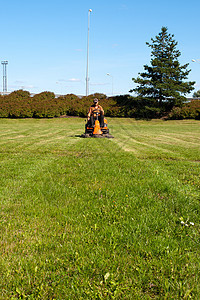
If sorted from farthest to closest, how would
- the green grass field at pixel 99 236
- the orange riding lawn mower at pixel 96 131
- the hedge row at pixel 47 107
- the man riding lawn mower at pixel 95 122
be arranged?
the hedge row at pixel 47 107 → the man riding lawn mower at pixel 95 122 → the orange riding lawn mower at pixel 96 131 → the green grass field at pixel 99 236

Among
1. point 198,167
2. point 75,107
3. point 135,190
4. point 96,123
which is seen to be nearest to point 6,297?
point 135,190

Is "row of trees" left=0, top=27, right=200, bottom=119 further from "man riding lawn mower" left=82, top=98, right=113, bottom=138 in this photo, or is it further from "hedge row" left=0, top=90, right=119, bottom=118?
"man riding lawn mower" left=82, top=98, right=113, bottom=138

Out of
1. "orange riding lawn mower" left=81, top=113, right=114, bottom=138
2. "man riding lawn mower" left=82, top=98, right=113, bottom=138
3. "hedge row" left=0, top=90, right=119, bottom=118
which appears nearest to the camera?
"orange riding lawn mower" left=81, top=113, right=114, bottom=138

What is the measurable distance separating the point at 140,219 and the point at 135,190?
42.1 inches

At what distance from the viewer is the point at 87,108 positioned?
33.0 metres

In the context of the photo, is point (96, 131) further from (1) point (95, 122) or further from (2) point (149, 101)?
(2) point (149, 101)

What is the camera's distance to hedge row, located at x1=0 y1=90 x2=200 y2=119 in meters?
32.7

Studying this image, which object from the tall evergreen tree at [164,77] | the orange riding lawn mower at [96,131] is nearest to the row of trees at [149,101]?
the tall evergreen tree at [164,77]

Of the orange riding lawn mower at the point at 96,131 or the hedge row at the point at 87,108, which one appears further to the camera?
the hedge row at the point at 87,108

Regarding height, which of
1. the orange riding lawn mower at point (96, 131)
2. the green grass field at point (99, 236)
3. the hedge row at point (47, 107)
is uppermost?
the hedge row at point (47, 107)

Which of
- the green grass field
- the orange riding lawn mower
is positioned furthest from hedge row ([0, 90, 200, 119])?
the green grass field

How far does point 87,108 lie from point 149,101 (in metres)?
8.65

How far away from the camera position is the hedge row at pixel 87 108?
107 ft

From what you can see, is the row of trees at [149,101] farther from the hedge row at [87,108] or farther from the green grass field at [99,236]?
the green grass field at [99,236]
